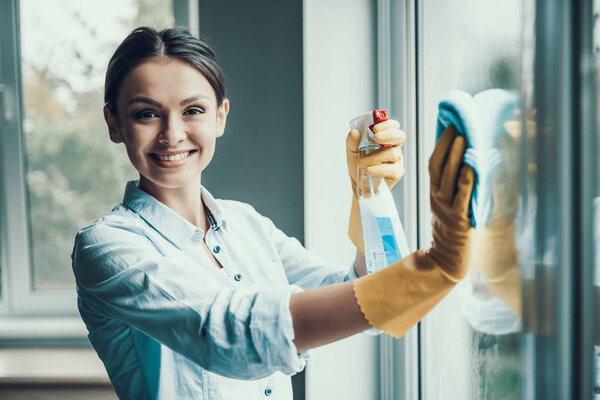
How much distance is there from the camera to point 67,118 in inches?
79.2

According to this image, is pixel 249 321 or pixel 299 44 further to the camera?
pixel 299 44

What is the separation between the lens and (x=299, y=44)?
1.41 metres

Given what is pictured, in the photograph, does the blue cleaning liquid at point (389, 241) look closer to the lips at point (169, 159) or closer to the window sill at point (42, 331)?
the lips at point (169, 159)

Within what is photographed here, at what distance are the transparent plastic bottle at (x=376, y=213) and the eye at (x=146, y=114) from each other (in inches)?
13.9

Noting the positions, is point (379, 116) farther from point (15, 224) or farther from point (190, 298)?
point (15, 224)

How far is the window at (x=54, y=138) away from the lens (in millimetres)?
1971

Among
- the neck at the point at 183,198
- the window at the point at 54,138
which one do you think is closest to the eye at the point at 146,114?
the neck at the point at 183,198

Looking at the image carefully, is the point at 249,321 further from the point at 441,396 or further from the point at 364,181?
the point at 441,396

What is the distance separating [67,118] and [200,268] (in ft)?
5.52

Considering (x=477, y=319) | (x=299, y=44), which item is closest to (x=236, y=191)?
(x=299, y=44)

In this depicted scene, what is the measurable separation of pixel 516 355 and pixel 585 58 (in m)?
0.38

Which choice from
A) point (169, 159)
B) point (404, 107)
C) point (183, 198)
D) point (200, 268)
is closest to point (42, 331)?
point (183, 198)

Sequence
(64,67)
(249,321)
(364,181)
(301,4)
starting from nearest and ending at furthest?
(249,321) < (364,181) < (301,4) < (64,67)

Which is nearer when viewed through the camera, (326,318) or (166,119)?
(326,318)
